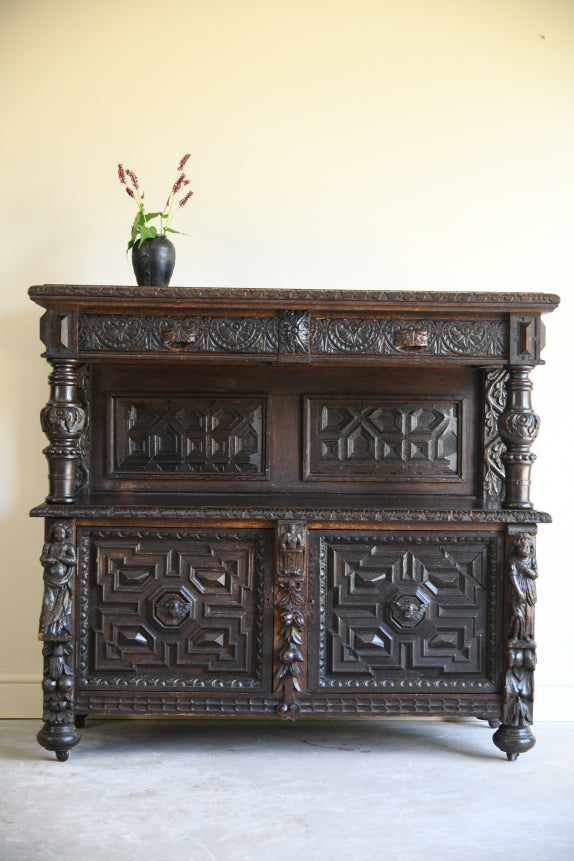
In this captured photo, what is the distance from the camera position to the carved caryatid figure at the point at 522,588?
2998 millimetres

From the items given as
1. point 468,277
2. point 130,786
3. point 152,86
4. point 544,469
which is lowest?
point 130,786

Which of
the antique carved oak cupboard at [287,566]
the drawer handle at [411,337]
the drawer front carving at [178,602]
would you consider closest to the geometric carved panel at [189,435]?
the antique carved oak cupboard at [287,566]

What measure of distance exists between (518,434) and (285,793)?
1503 mm

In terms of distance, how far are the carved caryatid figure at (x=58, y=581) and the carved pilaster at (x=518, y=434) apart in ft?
5.40

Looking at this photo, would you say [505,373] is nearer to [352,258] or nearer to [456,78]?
[352,258]

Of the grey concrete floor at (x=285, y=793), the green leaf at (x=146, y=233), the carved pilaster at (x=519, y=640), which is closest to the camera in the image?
the grey concrete floor at (x=285, y=793)

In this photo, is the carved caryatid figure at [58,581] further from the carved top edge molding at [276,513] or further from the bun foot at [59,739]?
the bun foot at [59,739]

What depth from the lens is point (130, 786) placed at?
2.77 metres

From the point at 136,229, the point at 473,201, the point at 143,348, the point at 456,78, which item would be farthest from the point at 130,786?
the point at 456,78

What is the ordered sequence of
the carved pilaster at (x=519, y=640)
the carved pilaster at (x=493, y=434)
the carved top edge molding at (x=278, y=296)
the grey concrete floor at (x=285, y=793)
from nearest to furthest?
1. the grey concrete floor at (x=285, y=793)
2. the carved top edge molding at (x=278, y=296)
3. the carved pilaster at (x=519, y=640)
4. the carved pilaster at (x=493, y=434)

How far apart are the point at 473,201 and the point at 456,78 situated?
1.78 feet

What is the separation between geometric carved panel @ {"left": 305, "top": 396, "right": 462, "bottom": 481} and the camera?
3.45m

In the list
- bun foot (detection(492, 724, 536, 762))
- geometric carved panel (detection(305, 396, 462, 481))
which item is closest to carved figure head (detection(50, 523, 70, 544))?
geometric carved panel (detection(305, 396, 462, 481))

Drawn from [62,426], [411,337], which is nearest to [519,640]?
[411,337]
